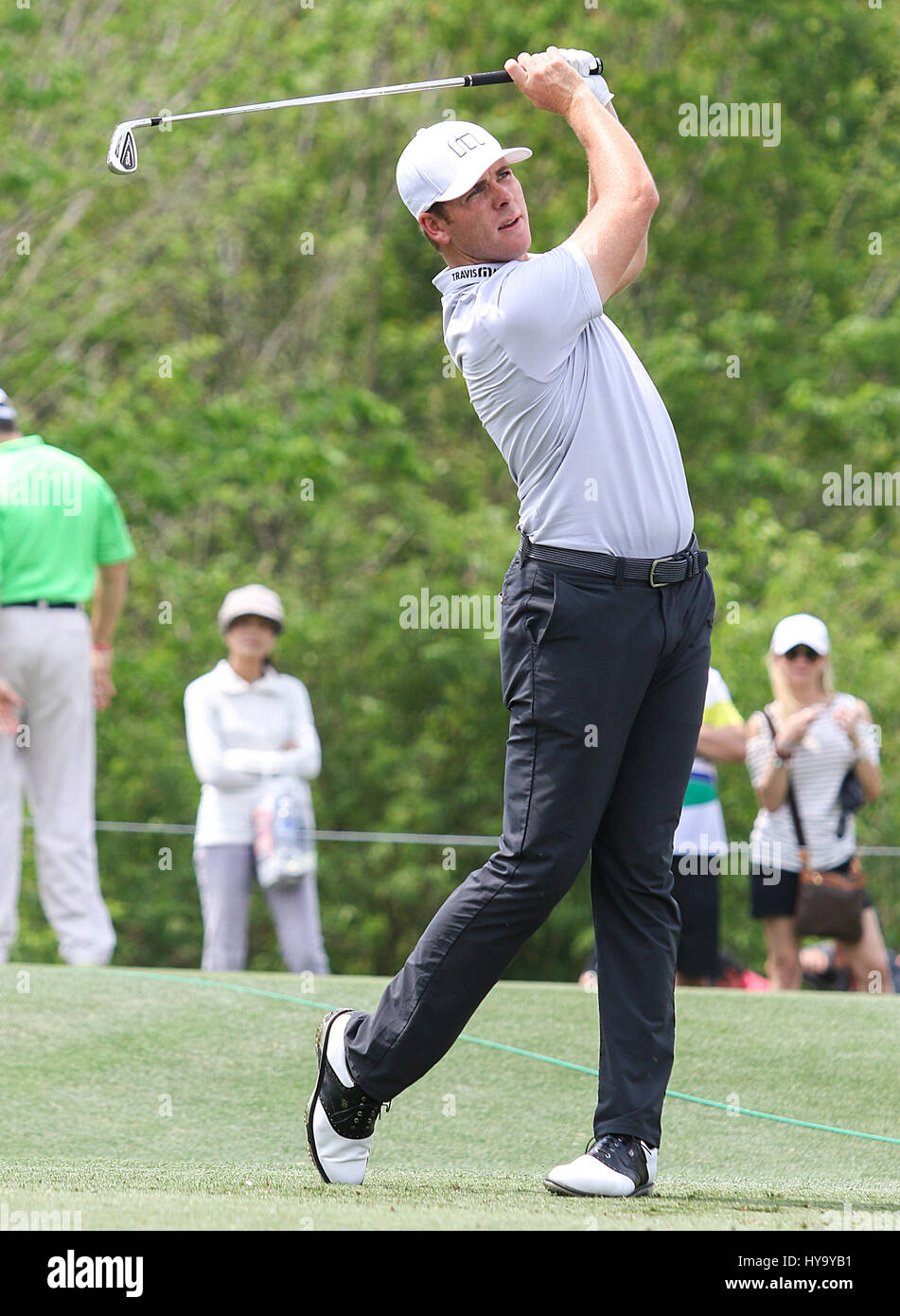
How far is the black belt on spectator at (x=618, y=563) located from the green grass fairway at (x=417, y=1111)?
120 cm

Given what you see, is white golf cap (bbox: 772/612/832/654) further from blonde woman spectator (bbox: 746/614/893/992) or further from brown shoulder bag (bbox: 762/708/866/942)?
brown shoulder bag (bbox: 762/708/866/942)

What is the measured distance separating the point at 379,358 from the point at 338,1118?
15442 mm

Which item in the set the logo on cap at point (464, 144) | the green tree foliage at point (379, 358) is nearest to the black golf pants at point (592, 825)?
the logo on cap at point (464, 144)

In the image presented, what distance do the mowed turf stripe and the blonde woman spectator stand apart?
266cm

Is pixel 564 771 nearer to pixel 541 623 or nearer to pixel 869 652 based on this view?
pixel 541 623

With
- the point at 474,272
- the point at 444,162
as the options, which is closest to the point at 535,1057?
the point at 474,272

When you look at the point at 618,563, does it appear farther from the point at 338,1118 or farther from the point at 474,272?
the point at 338,1118

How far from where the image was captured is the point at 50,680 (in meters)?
7.40

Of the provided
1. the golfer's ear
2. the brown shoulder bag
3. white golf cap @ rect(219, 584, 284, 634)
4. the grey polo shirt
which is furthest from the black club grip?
white golf cap @ rect(219, 584, 284, 634)

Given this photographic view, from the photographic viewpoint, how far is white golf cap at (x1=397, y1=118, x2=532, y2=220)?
3457 millimetres

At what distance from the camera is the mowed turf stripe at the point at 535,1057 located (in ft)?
15.0
